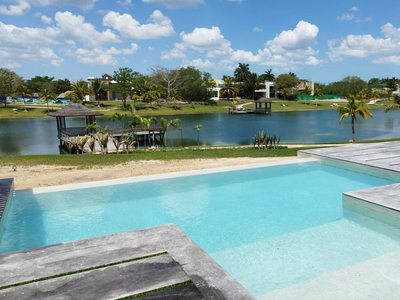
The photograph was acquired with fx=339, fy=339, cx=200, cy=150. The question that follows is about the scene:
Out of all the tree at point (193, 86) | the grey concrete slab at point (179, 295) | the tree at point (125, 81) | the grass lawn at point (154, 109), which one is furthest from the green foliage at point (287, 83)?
the grey concrete slab at point (179, 295)

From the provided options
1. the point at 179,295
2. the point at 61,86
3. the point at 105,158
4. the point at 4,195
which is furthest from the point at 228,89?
the point at 179,295

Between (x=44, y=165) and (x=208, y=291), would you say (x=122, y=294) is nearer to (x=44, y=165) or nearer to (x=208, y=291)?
(x=208, y=291)

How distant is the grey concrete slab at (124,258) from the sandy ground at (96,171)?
19.1ft

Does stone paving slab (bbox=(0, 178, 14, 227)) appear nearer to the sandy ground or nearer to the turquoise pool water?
the turquoise pool water

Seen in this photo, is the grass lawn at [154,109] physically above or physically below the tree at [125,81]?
below

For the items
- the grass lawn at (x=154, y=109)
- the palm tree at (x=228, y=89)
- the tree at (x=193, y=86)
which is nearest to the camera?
the grass lawn at (x=154, y=109)

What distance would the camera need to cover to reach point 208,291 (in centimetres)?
374

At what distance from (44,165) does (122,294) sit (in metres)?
10.4

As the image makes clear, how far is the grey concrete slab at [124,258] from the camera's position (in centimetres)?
392

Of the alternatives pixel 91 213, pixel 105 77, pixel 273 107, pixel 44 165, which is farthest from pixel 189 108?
pixel 91 213

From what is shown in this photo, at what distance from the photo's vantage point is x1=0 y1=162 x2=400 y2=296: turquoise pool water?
5648 mm

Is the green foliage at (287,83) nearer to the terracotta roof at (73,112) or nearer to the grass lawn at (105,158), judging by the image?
the terracotta roof at (73,112)

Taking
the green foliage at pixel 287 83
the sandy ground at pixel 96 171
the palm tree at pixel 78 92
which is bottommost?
the sandy ground at pixel 96 171

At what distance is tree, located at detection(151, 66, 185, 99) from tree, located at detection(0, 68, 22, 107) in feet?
87.9
